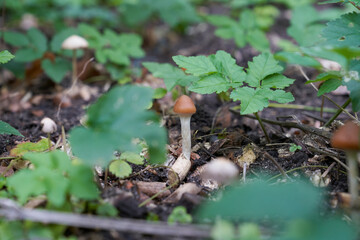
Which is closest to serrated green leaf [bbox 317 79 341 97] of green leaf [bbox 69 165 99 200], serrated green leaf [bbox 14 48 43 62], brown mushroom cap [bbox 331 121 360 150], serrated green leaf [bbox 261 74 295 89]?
serrated green leaf [bbox 261 74 295 89]

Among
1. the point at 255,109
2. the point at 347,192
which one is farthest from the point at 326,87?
the point at 347,192

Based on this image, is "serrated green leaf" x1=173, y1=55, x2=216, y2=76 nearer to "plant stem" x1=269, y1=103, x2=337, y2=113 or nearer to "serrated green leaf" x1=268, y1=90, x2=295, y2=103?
"serrated green leaf" x1=268, y1=90, x2=295, y2=103

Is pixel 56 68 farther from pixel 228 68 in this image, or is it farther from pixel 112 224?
pixel 112 224

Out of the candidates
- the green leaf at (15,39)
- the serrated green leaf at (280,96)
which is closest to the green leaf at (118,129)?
the serrated green leaf at (280,96)

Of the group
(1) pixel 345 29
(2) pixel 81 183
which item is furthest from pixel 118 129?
(1) pixel 345 29

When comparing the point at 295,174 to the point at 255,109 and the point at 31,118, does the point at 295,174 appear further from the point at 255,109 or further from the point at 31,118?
the point at 31,118

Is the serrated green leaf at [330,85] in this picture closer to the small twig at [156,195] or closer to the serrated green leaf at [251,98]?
the serrated green leaf at [251,98]
